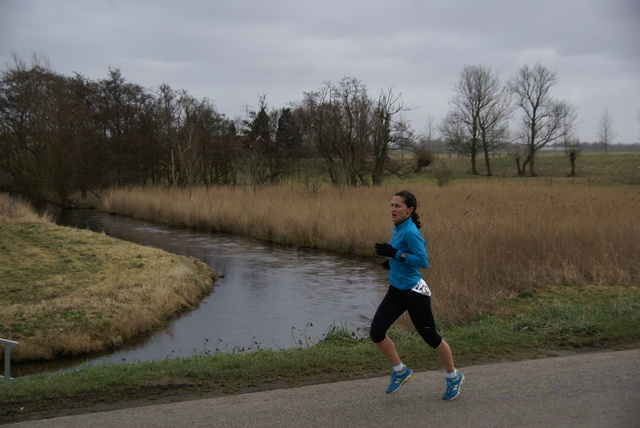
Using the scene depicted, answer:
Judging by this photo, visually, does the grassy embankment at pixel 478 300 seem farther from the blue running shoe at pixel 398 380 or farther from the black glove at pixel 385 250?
the black glove at pixel 385 250

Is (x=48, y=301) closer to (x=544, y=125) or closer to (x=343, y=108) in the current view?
(x=343, y=108)

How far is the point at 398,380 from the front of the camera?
5156mm

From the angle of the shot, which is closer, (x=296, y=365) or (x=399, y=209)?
(x=399, y=209)

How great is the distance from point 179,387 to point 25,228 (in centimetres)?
1908

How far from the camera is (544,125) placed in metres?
57.3

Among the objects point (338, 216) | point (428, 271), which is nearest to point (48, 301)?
point (428, 271)

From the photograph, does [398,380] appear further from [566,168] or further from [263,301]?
[566,168]

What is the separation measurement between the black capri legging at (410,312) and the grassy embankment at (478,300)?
43.6 inches

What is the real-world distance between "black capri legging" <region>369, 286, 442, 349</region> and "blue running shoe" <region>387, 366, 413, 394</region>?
362 mm

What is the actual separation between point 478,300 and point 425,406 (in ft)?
18.7

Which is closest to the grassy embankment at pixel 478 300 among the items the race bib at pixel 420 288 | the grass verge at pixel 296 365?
the grass verge at pixel 296 365

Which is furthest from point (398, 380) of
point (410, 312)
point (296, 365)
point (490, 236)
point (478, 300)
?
point (490, 236)

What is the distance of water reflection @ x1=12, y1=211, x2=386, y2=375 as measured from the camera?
11.0 meters

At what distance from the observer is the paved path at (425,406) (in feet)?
14.9
